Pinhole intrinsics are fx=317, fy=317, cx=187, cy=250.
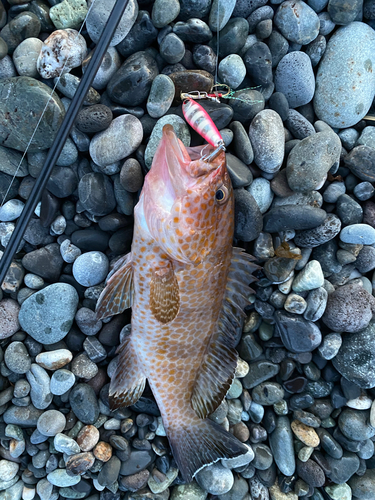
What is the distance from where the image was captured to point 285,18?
2391 mm

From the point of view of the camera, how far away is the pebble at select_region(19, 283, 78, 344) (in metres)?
2.38

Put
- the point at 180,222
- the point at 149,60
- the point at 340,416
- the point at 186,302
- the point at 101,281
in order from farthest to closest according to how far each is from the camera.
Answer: the point at 340,416, the point at 101,281, the point at 149,60, the point at 186,302, the point at 180,222

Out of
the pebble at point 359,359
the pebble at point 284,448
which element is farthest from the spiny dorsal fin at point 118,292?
the pebble at point 359,359

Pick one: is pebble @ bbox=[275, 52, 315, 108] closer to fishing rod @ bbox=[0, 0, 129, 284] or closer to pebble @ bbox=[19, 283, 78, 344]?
fishing rod @ bbox=[0, 0, 129, 284]

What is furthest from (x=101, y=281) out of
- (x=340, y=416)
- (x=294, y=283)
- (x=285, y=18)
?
(x=285, y=18)

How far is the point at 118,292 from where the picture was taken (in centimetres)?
223

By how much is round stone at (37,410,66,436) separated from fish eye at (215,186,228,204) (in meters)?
2.02

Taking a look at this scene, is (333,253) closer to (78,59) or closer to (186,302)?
(186,302)

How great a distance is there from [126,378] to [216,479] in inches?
44.7

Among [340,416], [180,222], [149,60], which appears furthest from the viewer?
[340,416]

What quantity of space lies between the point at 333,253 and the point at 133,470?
2328 millimetres

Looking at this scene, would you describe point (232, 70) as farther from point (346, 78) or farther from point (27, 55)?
point (27, 55)

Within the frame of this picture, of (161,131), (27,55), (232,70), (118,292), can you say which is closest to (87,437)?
(118,292)

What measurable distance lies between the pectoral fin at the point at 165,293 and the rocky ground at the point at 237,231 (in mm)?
548
